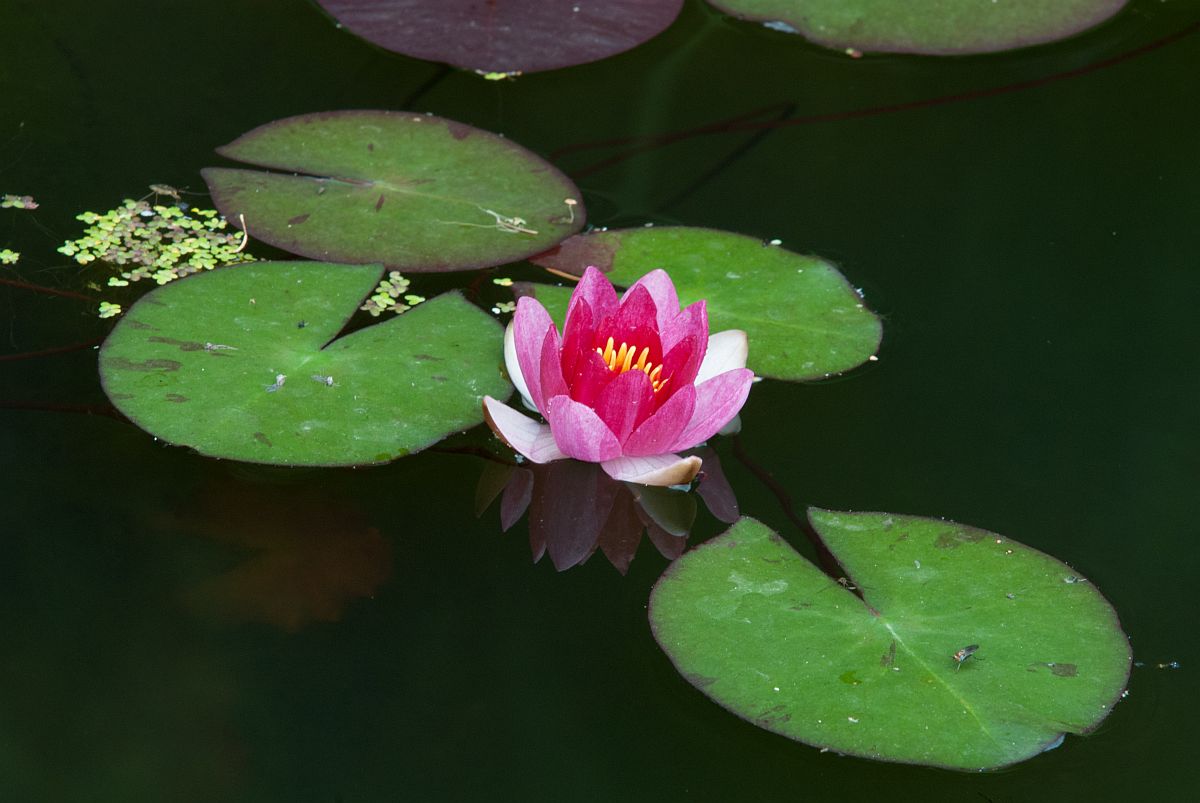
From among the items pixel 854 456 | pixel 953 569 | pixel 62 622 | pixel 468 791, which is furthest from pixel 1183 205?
pixel 62 622

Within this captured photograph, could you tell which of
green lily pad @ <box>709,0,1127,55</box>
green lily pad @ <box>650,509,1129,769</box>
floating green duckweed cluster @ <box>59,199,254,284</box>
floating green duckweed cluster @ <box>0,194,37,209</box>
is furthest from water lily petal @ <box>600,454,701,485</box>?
green lily pad @ <box>709,0,1127,55</box>

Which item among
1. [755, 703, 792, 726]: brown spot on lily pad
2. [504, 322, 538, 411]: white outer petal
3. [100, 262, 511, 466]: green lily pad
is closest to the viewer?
[755, 703, 792, 726]: brown spot on lily pad

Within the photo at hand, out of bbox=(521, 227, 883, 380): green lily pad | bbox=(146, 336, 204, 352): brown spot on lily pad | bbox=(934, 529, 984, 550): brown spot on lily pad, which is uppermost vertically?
bbox=(521, 227, 883, 380): green lily pad

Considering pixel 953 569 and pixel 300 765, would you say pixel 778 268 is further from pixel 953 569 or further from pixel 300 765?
pixel 300 765

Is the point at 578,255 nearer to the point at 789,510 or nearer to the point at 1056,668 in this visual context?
the point at 789,510

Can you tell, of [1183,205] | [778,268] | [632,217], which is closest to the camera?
[778,268]

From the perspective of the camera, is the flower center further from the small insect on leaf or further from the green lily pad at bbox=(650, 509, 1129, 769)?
the small insect on leaf

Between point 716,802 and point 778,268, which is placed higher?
point 778,268
